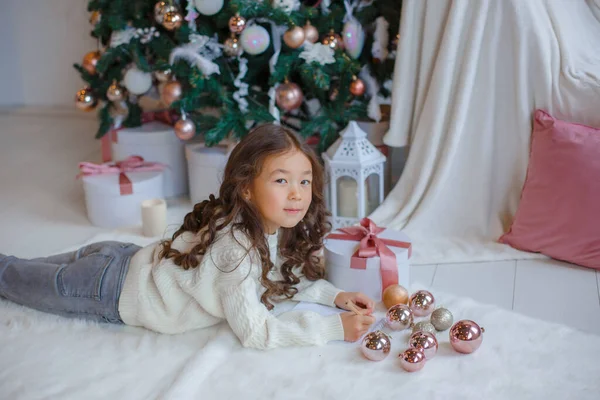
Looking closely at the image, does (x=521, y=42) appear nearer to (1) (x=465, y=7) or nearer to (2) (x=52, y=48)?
(1) (x=465, y=7)

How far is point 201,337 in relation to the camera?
5.54 feet

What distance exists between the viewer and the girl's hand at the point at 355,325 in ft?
5.31

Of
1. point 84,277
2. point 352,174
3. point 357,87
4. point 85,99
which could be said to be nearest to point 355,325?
point 84,277

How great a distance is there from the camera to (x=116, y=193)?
97.7 inches

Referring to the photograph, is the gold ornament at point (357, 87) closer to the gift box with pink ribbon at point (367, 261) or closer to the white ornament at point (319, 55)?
the white ornament at point (319, 55)

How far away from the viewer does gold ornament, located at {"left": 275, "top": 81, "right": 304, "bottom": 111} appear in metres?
2.42

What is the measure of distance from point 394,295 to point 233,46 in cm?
108

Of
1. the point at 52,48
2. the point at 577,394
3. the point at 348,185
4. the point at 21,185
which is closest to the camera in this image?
the point at 577,394

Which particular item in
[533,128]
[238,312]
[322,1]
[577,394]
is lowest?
[577,394]

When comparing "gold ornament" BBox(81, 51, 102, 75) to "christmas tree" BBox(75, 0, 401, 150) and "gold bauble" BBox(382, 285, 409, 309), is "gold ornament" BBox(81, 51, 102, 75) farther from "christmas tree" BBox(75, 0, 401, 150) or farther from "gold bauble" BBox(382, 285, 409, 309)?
"gold bauble" BBox(382, 285, 409, 309)

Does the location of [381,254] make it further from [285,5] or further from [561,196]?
[285,5]

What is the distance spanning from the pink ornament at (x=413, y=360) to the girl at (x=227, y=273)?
15 centimetres

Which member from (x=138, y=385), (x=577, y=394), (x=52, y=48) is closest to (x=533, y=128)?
(x=577, y=394)

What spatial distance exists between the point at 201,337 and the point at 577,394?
2.73 ft
